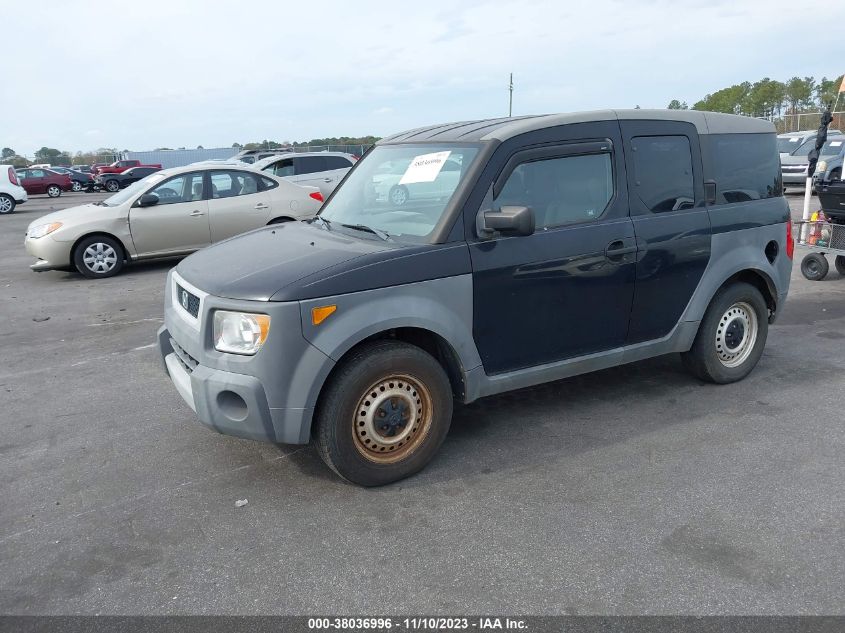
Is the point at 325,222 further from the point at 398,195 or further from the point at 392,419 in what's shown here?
the point at 392,419

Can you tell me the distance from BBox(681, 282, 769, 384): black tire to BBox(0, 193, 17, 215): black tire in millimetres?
24849

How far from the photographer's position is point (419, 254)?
3.90m

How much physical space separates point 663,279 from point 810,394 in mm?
1533

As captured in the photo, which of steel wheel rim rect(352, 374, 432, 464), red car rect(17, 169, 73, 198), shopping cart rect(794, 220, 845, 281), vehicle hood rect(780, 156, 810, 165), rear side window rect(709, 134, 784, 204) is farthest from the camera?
red car rect(17, 169, 73, 198)

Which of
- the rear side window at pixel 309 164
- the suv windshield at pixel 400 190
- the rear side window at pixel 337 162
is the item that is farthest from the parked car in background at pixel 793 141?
the suv windshield at pixel 400 190

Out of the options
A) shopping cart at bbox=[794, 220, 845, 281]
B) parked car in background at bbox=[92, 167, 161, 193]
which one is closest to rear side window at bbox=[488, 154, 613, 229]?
shopping cart at bbox=[794, 220, 845, 281]

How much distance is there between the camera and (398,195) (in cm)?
460

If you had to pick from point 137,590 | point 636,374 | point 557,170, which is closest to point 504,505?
point 137,590

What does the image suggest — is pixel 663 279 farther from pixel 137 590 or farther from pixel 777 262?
pixel 137 590

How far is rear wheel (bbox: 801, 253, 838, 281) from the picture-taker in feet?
31.0

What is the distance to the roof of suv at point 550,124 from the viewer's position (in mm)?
4383

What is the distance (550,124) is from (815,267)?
6809 millimetres

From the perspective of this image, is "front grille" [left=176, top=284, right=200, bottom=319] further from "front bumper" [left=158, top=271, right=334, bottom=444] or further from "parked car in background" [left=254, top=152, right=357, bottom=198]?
"parked car in background" [left=254, top=152, right=357, bottom=198]

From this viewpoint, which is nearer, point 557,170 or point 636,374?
point 557,170
